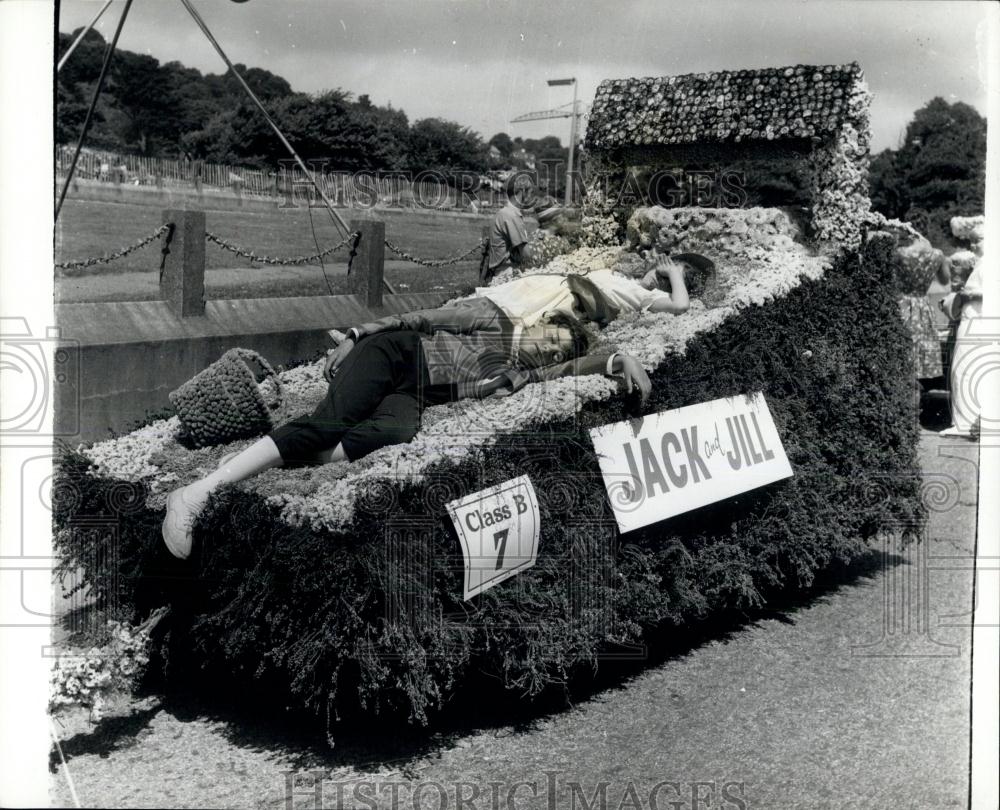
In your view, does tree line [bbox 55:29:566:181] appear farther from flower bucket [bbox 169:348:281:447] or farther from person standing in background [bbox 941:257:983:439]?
person standing in background [bbox 941:257:983:439]

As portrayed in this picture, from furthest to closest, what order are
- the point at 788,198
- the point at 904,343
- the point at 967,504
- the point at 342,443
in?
the point at 967,504 → the point at 788,198 → the point at 904,343 → the point at 342,443

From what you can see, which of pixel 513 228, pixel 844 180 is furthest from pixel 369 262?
pixel 844 180

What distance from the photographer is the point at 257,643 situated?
371 cm

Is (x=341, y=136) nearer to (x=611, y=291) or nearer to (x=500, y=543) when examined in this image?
(x=611, y=291)

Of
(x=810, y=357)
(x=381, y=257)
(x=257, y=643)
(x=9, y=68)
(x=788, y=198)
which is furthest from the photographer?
(x=381, y=257)

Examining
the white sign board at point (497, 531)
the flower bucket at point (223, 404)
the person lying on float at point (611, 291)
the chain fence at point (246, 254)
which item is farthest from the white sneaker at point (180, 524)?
the chain fence at point (246, 254)

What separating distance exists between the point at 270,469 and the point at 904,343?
3.74 meters

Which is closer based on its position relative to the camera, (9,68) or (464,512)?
(9,68)

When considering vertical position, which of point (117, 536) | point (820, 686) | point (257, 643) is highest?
point (117, 536)

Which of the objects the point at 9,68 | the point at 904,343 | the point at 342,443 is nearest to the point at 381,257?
the point at 904,343

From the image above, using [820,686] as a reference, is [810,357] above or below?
above

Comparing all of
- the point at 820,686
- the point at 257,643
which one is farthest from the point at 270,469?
the point at 820,686

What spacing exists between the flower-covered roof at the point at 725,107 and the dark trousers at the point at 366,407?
2.64 meters

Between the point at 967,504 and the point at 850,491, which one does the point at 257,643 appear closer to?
the point at 850,491
